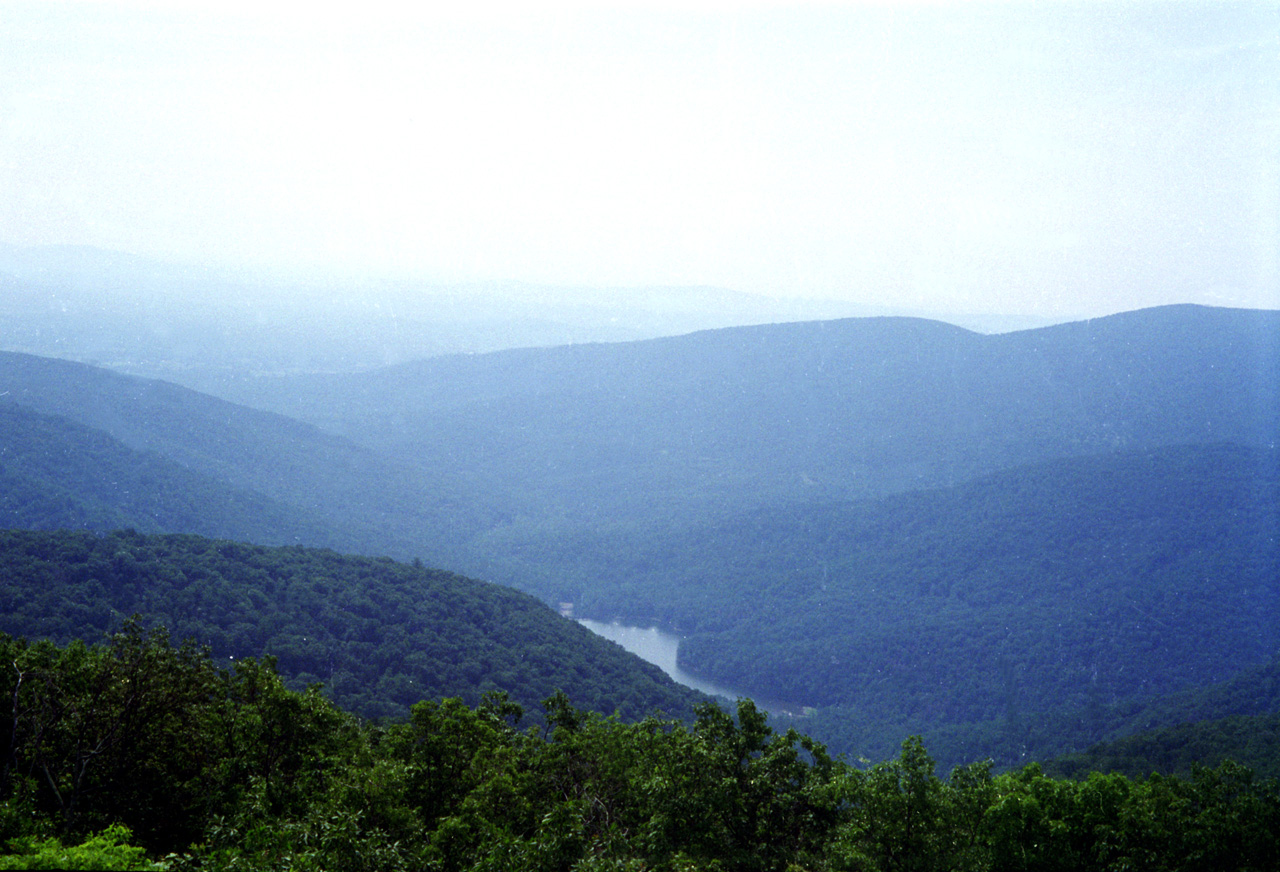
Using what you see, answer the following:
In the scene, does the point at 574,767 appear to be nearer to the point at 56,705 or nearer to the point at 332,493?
the point at 56,705

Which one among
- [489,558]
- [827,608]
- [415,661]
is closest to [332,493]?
[489,558]

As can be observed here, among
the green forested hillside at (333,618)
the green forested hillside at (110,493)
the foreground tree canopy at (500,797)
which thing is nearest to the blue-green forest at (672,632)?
the foreground tree canopy at (500,797)

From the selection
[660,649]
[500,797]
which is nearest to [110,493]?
[660,649]

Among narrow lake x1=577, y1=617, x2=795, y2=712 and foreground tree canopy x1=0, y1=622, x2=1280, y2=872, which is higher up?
foreground tree canopy x1=0, y1=622, x2=1280, y2=872

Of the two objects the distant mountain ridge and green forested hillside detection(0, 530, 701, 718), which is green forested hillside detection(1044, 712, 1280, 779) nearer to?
the distant mountain ridge

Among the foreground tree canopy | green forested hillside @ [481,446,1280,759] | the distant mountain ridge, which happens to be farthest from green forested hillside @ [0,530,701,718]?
green forested hillside @ [481,446,1280,759]

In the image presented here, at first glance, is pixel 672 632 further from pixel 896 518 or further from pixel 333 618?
pixel 333 618

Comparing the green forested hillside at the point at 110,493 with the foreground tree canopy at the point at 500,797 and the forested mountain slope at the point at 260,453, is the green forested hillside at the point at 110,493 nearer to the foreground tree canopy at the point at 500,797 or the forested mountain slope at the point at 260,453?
the forested mountain slope at the point at 260,453
